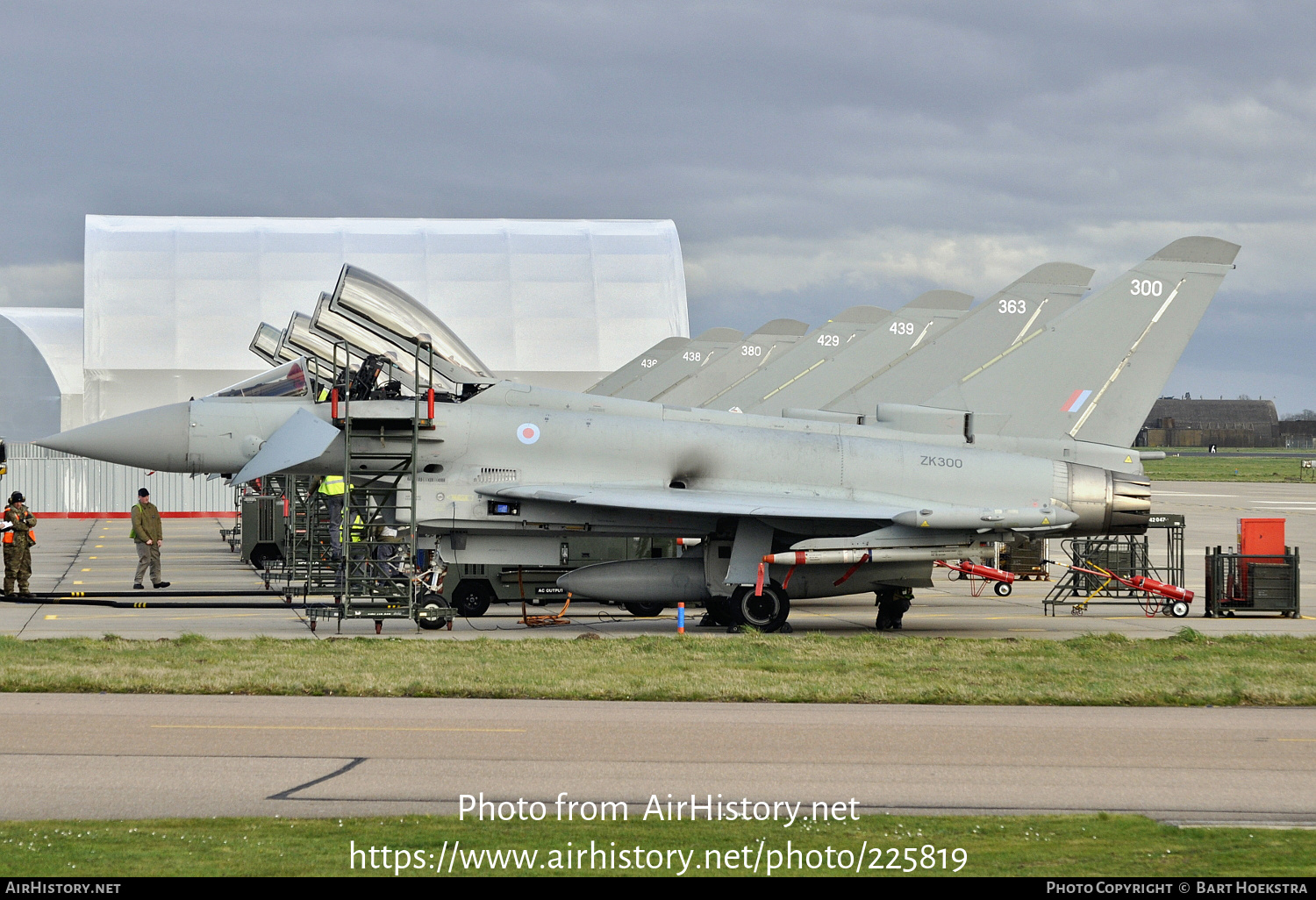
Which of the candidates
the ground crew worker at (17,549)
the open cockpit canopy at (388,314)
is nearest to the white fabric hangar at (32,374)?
the ground crew worker at (17,549)

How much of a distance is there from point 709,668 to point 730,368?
22.5 metres

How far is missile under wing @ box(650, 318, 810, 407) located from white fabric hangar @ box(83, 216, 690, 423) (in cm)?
1580

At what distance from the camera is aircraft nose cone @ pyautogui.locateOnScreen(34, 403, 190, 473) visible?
16469mm

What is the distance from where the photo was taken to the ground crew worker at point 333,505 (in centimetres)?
1981

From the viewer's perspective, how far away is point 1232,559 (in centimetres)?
2020

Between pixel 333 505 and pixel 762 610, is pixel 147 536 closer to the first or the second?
pixel 333 505

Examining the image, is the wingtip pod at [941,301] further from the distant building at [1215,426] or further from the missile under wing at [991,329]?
the distant building at [1215,426]

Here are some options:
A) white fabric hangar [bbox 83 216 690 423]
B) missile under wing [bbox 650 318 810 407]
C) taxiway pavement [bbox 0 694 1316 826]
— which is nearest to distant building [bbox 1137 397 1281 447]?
white fabric hangar [bbox 83 216 690 423]

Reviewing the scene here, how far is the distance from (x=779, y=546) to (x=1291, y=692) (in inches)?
274

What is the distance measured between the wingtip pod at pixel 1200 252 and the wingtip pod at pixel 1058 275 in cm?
250

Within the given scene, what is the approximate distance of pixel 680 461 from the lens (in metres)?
17.2

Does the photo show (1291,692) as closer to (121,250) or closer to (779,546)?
(779,546)
